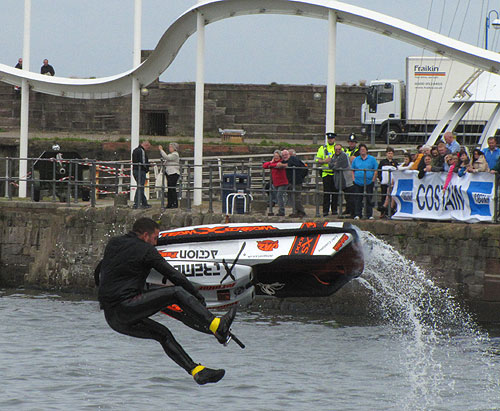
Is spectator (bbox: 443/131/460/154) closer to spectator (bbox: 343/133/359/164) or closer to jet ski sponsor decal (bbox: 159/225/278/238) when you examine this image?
spectator (bbox: 343/133/359/164)

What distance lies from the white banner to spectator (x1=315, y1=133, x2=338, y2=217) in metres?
1.35

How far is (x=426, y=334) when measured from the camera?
2133 centimetres

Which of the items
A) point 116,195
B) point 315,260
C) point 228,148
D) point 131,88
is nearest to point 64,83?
point 131,88

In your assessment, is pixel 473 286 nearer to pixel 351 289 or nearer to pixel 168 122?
pixel 351 289

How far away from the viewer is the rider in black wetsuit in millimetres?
12484

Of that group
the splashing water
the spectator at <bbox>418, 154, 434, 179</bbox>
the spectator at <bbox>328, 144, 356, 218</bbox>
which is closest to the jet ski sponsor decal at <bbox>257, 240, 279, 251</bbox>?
the splashing water

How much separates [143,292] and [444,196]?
9311 millimetres

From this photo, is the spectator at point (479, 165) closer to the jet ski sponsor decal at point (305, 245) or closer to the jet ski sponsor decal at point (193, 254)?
the jet ski sponsor decal at point (305, 245)

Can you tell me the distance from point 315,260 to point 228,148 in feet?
68.5

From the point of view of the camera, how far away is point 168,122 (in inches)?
1665

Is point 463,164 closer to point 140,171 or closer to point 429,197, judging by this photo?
point 429,197

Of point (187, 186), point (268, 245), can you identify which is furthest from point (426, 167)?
point (268, 245)

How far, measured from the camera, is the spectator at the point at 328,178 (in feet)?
72.6

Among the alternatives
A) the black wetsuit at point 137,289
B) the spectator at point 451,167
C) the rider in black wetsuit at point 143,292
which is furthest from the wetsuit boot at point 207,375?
the spectator at point 451,167
